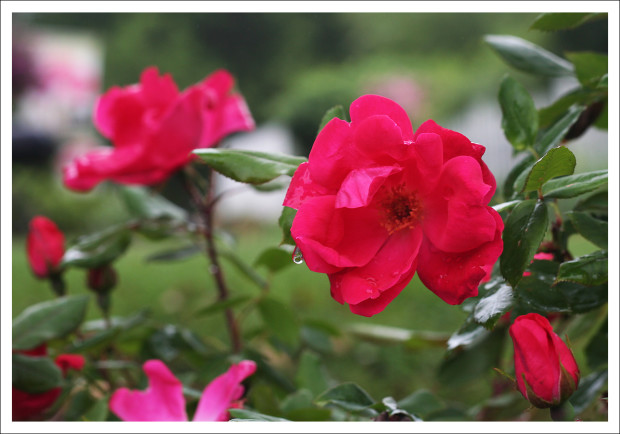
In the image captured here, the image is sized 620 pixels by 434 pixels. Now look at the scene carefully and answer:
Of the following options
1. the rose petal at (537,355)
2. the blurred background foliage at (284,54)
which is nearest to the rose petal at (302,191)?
the rose petal at (537,355)

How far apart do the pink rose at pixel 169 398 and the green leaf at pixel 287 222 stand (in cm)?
10

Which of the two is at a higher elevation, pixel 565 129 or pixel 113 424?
pixel 565 129

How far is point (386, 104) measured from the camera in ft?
0.88

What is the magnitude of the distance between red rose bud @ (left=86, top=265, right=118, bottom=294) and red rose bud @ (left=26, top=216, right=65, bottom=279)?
0.09ft

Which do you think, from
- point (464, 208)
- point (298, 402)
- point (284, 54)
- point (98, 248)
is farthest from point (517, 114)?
point (284, 54)

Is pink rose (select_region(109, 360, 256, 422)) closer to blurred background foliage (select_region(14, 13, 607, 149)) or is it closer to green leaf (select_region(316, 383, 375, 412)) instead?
green leaf (select_region(316, 383, 375, 412))

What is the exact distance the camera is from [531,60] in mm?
451

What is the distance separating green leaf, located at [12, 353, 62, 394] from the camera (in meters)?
0.42

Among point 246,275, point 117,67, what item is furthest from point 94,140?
point 246,275

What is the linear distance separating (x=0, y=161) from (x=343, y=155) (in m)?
0.25

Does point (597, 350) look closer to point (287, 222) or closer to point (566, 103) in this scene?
point (566, 103)

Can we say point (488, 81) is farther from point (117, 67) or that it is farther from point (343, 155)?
point (343, 155)

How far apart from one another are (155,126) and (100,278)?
5.8 inches

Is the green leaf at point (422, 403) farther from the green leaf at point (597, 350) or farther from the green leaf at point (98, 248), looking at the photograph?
the green leaf at point (98, 248)
